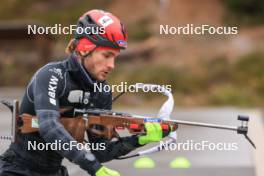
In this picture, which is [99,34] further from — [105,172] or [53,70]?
[105,172]

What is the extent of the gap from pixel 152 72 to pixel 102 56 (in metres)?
29.5

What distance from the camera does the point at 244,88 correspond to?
32.4m

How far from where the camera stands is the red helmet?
15.5 ft

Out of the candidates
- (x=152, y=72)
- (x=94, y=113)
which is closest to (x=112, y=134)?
(x=94, y=113)

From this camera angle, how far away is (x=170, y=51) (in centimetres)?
3706

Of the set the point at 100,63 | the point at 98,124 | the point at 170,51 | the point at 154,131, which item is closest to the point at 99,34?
the point at 100,63

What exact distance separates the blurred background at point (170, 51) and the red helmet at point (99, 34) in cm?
2315

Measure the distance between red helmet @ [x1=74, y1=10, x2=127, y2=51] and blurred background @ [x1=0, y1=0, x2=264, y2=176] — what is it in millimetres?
23153

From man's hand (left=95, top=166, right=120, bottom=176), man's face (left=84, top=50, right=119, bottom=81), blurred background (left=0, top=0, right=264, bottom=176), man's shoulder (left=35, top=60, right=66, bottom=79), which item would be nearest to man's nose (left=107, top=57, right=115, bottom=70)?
man's face (left=84, top=50, right=119, bottom=81)

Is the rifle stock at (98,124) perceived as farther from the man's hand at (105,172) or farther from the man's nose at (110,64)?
the man's hand at (105,172)

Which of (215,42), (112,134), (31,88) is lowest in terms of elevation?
(112,134)

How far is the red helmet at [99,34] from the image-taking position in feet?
15.5

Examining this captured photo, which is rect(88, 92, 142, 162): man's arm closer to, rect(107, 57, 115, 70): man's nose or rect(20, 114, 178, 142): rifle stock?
rect(20, 114, 178, 142): rifle stock

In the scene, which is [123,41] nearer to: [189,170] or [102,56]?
[102,56]
